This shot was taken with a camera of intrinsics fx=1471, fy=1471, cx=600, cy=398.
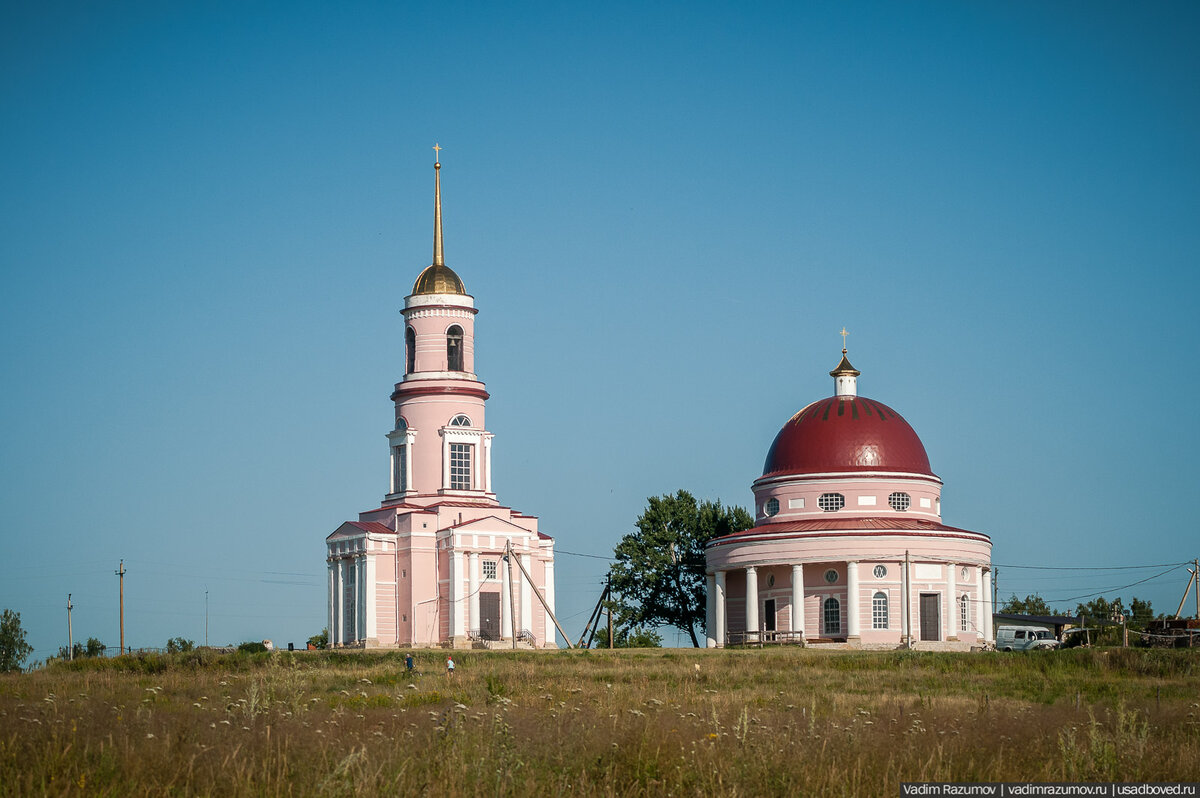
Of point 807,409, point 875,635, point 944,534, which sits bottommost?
point 875,635

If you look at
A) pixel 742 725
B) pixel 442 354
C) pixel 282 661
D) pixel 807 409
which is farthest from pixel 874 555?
pixel 742 725

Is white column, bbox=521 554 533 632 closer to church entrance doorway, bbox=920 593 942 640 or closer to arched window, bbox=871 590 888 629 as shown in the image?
arched window, bbox=871 590 888 629

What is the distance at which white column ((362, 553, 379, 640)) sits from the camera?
197 feet

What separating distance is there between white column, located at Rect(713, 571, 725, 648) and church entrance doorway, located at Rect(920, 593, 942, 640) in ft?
28.1

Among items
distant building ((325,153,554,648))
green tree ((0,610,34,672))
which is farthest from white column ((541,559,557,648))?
green tree ((0,610,34,672))

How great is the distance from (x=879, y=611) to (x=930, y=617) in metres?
2.07

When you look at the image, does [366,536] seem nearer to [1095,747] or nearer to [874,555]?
[874,555]

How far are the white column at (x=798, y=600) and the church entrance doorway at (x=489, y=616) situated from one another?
39.7 ft

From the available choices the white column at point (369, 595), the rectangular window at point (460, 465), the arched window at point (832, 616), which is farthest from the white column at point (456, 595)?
the arched window at point (832, 616)

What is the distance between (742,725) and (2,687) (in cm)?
1480

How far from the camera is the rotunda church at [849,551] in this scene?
192 feet

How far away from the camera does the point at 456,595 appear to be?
59500 millimetres

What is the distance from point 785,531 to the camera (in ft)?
198

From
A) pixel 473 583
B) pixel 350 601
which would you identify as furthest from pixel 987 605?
pixel 350 601
